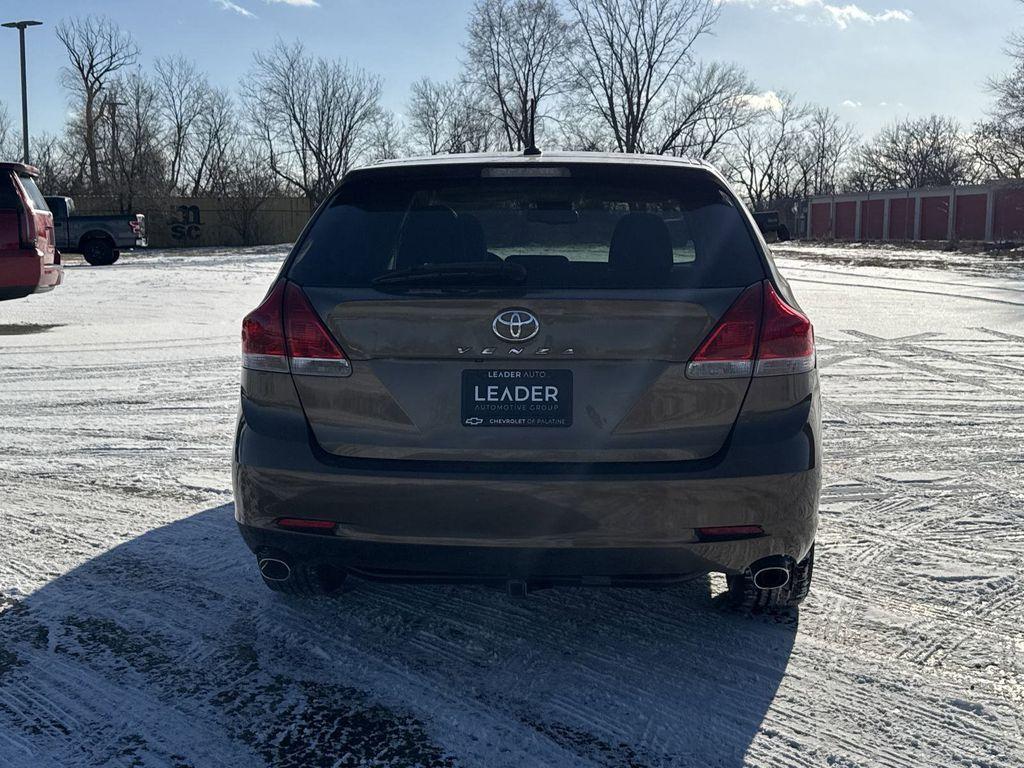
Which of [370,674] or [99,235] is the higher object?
[99,235]

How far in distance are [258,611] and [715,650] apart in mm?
1636

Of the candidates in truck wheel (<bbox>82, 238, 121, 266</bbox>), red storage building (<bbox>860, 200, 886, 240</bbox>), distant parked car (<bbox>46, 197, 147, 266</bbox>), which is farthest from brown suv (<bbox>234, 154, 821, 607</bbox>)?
red storage building (<bbox>860, 200, 886, 240</bbox>)

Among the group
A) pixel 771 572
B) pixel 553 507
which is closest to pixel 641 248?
pixel 553 507

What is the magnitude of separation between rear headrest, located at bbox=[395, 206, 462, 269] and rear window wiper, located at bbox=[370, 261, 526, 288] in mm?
105

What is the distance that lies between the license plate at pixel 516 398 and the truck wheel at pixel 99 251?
29.0 meters

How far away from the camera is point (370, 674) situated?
3111 mm

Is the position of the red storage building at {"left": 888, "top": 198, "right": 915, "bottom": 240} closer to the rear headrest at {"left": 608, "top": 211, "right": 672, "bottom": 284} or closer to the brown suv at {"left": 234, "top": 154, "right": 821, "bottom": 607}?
the rear headrest at {"left": 608, "top": 211, "right": 672, "bottom": 284}

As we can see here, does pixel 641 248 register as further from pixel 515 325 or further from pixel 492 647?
pixel 492 647

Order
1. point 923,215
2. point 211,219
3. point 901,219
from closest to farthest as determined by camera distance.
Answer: point 211,219 → point 923,215 → point 901,219

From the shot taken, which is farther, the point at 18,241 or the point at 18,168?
the point at 18,168

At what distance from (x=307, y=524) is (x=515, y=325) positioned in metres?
0.88

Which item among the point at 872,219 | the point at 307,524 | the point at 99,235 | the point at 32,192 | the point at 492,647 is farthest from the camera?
the point at 872,219

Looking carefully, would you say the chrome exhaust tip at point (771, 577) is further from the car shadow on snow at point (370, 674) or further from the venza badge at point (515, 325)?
the venza badge at point (515, 325)

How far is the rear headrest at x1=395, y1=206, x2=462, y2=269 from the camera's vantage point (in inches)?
122
